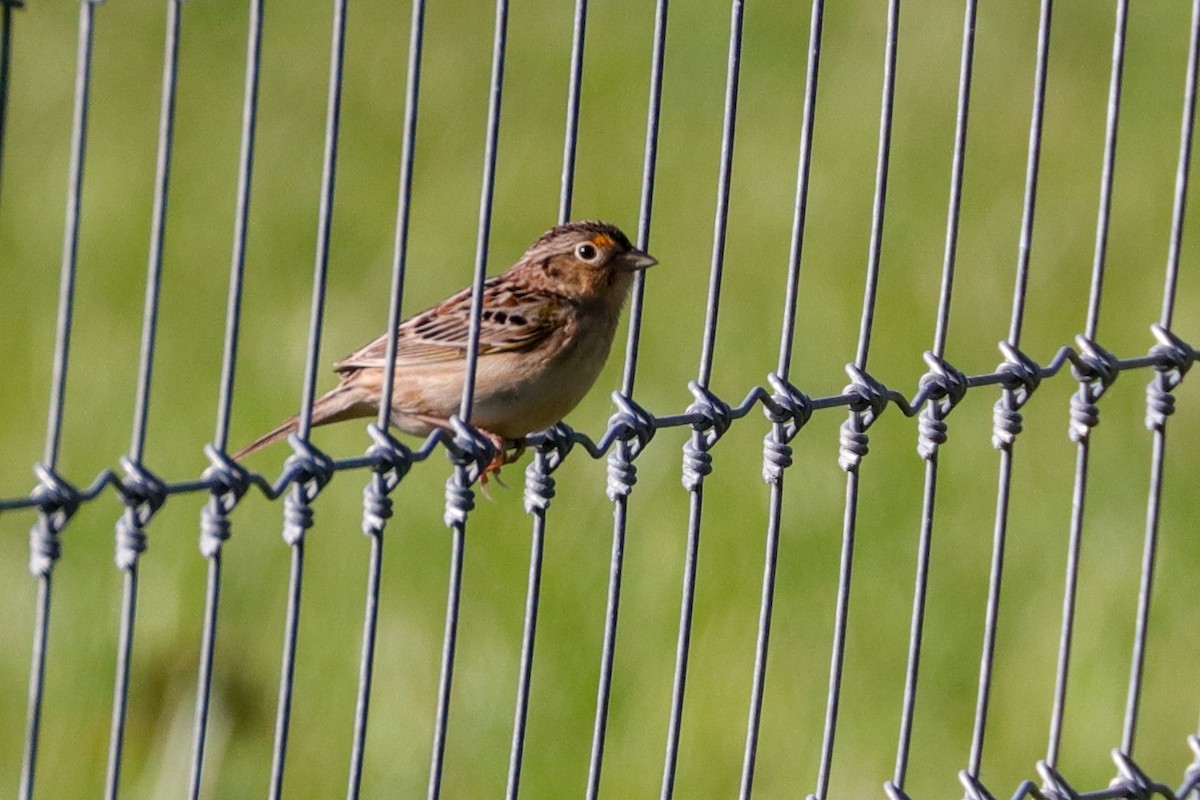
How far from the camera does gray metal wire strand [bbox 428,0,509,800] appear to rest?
3145mm

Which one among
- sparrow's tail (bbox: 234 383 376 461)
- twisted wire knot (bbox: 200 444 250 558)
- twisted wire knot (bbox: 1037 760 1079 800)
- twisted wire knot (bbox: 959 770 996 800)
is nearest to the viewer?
twisted wire knot (bbox: 200 444 250 558)

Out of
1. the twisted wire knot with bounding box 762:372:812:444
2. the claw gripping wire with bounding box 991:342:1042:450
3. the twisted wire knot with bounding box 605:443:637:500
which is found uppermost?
the claw gripping wire with bounding box 991:342:1042:450

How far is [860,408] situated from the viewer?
392 cm

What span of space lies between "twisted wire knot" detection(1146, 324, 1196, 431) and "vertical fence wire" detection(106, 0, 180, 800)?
2.61 m

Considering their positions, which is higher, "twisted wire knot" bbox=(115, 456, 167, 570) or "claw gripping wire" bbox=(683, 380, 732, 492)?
"claw gripping wire" bbox=(683, 380, 732, 492)

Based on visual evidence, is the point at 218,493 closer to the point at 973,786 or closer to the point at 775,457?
the point at 775,457

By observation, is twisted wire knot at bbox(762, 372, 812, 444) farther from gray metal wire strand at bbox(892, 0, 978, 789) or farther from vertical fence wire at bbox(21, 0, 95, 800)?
vertical fence wire at bbox(21, 0, 95, 800)

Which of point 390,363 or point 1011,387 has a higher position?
point 1011,387

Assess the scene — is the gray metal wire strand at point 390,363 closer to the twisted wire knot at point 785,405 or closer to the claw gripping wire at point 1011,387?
the twisted wire knot at point 785,405

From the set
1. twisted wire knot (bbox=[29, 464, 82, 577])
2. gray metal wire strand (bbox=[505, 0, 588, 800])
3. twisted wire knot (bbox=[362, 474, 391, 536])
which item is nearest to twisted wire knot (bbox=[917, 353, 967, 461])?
gray metal wire strand (bbox=[505, 0, 588, 800])

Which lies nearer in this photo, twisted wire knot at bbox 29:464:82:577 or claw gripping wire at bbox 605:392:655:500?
A: twisted wire knot at bbox 29:464:82:577

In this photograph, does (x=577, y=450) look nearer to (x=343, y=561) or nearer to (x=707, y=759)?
(x=343, y=561)

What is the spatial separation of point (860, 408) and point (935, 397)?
0.69ft

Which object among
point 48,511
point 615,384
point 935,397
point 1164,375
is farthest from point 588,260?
point 615,384
